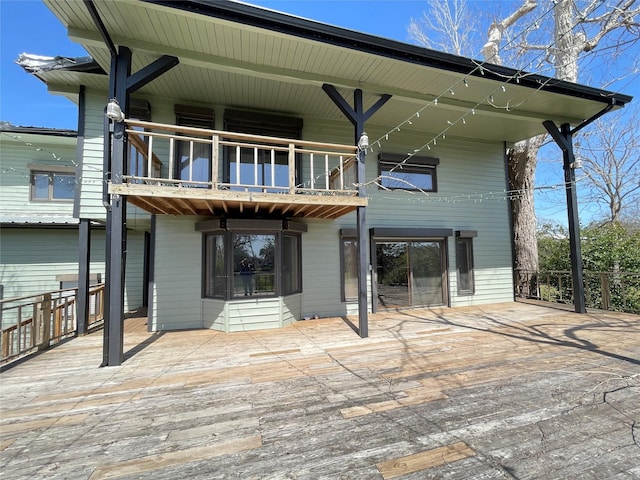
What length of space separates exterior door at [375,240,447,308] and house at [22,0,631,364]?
4cm

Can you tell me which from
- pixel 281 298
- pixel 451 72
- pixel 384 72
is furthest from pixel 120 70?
pixel 451 72

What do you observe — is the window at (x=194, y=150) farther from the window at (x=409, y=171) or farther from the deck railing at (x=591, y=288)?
the deck railing at (x=591, y=288)

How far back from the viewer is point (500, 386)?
9.42ft

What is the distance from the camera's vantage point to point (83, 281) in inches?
206

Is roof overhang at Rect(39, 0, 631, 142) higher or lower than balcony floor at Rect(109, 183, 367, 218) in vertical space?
higher

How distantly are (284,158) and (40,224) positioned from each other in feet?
21.3

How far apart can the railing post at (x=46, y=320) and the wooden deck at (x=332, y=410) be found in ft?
1.09

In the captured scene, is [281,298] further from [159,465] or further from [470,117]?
[470,117]

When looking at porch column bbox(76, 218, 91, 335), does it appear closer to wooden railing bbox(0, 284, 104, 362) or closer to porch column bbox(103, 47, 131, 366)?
wooden railing bbox(0, 284, 104, 362)

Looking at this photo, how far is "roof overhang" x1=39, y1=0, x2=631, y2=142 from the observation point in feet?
12.4

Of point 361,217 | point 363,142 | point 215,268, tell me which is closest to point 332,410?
point 361,217

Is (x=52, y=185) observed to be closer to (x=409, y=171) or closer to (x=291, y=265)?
(x=291, y=265)

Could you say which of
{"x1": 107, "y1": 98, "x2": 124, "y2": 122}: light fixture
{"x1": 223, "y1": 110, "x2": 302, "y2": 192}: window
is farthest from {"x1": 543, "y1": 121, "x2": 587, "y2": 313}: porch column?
{"x1": 107, "y1": 98, "x2": 124, "y2": 122}: light fixture

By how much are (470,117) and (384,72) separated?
291 centimetres
